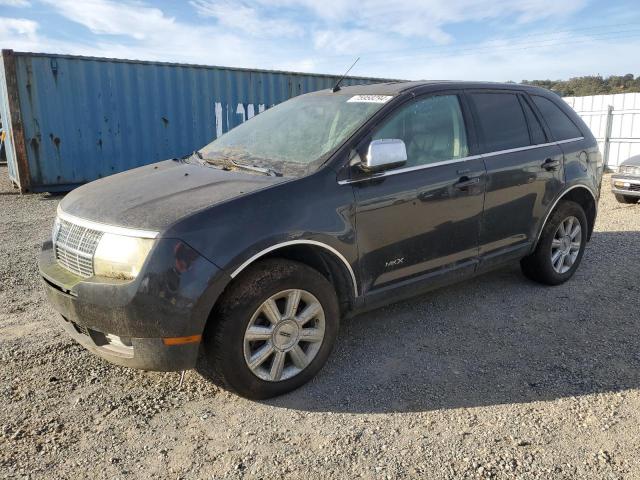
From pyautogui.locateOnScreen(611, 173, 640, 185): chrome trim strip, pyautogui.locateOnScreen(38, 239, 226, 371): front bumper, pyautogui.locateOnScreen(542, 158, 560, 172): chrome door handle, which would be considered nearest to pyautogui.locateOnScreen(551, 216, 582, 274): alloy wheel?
pyautogui.locateOnScreen(542, 158, 560, 172): chrome door handle

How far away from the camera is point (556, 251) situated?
4797 mm

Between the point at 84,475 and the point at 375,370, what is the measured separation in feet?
5.72

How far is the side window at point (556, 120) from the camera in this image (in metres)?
4.61

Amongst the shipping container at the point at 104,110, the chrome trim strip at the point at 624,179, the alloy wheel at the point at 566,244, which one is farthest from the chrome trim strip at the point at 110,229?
the chrome trim strip at the point at 624,179

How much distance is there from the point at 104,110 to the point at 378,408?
933cm

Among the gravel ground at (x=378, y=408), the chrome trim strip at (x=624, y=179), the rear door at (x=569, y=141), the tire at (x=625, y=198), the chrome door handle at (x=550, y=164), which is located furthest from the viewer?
the tire at (x=625, y=198)

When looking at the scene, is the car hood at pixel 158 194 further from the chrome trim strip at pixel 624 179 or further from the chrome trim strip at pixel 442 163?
the chrome trim strip at pixel 624 179

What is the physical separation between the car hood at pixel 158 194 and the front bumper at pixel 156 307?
229 mm

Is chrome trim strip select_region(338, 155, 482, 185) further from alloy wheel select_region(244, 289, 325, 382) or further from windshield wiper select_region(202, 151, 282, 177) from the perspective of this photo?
alloy wheel select_region(244, 289, 325, 382)

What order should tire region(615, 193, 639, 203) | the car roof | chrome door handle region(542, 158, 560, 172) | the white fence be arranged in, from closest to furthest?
the car roof, chrome door handle region(542, 158, 560, 172), tire region(615, 193, 639, 203), the white fence

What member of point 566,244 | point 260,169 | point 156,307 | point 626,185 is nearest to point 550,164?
point 566,244

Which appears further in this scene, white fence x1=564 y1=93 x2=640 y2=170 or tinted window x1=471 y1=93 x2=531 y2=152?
white fence x1=564 y1=93 x2=640 y2=170

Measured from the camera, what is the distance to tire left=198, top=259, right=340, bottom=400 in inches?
108

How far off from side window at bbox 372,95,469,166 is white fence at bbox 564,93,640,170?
13527mm
